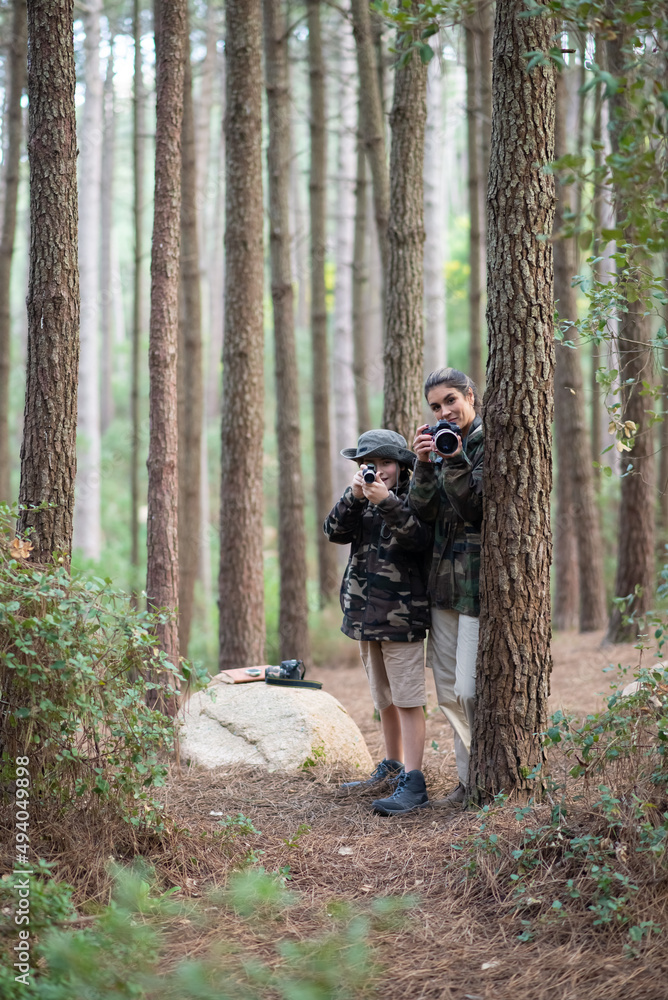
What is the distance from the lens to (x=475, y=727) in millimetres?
4293

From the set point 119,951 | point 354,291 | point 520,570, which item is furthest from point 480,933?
point 354,291

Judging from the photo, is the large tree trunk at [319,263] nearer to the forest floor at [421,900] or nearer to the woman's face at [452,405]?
the woman's face at [452,405]

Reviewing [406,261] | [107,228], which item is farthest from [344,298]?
[107,228]

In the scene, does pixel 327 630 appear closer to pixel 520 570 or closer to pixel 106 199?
pixel 520 570

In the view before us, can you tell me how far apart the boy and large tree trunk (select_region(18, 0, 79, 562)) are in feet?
5.06

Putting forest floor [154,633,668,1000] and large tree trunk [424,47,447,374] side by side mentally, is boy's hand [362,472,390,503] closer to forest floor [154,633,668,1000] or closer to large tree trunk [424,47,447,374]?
forest floor [154,633,668,1000]

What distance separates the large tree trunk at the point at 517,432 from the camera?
4.16 meters

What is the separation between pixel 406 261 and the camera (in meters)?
7.00

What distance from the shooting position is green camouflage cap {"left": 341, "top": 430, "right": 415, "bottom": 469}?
16.0ft

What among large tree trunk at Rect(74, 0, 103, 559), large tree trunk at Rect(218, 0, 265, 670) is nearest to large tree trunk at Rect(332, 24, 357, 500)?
large tree trunk at Rect(74, 0, 103, 559)

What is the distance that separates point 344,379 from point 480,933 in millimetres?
11346

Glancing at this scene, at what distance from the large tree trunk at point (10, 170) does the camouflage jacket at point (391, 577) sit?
316 inches

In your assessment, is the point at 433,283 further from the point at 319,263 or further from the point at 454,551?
the point at 454,551

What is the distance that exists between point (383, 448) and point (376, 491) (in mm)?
377
